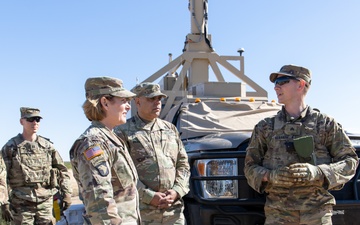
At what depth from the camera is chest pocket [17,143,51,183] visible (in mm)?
6004

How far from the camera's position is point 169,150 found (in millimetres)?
3811

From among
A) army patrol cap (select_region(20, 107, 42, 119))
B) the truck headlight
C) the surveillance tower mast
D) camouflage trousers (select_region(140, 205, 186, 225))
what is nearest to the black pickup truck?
the truck headlight

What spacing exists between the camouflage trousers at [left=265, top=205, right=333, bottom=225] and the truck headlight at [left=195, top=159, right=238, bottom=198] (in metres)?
0.42

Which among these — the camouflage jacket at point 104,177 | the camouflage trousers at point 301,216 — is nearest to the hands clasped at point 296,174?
the camouflage trousers at point 301,216

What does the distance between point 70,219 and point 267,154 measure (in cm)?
321

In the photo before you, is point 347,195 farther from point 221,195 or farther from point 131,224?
point 131,224

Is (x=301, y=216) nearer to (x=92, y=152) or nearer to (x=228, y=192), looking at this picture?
(x=228, y=192)

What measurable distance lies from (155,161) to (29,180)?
2889mm

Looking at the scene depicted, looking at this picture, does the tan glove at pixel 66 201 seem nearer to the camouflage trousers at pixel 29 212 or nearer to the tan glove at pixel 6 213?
the camouflage trousers at pixel 29 212

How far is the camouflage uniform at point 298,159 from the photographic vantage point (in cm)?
325

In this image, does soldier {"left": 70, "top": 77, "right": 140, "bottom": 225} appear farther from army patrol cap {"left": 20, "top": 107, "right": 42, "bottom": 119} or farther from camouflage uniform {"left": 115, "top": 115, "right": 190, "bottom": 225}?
army patrol cap {"left": 20, "top": 107, "right": 42, "bottom": 119}

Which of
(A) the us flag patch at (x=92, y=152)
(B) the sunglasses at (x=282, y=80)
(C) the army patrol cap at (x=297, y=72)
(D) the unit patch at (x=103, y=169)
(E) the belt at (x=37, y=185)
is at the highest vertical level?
(C) the army patrol cap at (x=297, y=72)

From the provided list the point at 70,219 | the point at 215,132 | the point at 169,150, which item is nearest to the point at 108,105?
the point at 169,150

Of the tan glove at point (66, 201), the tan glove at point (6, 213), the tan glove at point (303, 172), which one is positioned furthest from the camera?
the tan glove at point (66, 201)
